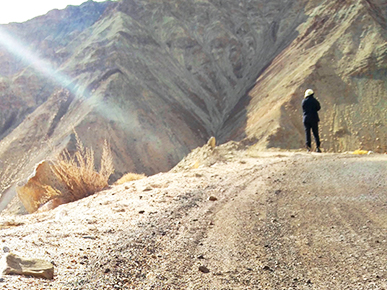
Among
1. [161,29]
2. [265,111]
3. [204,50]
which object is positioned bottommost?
[265,111]

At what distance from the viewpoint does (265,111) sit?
18.7 meters

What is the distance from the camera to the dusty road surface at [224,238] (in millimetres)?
2119

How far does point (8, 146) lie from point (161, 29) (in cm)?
1736

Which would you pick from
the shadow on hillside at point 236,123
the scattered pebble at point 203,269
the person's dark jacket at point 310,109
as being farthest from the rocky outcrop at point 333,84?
Answer: the scattered pebble at point 203,269

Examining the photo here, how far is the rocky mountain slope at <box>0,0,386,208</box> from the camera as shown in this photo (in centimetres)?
1697

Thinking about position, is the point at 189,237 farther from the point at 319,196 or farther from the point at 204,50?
the point at 204,50

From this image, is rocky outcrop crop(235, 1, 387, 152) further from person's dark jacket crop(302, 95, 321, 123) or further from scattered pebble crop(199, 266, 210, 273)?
scattered pebble crop(199, 266, 210, 273)

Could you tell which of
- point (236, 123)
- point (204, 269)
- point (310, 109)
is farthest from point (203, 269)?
point (236, 123)

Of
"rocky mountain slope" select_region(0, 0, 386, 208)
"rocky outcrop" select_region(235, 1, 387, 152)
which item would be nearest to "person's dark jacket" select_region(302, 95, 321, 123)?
"rocky mountain slope" select_region(0, 0, 386, 208)

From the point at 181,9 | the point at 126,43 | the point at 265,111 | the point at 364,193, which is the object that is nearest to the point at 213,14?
the point at 181,9

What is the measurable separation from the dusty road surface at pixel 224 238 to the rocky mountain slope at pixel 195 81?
8.28 m

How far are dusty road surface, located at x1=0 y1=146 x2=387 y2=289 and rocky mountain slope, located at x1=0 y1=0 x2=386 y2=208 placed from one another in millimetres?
8275

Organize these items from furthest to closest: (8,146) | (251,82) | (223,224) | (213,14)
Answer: (213,14)
(251,82)
(8,146)
(223,224)

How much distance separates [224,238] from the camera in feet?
9.33
